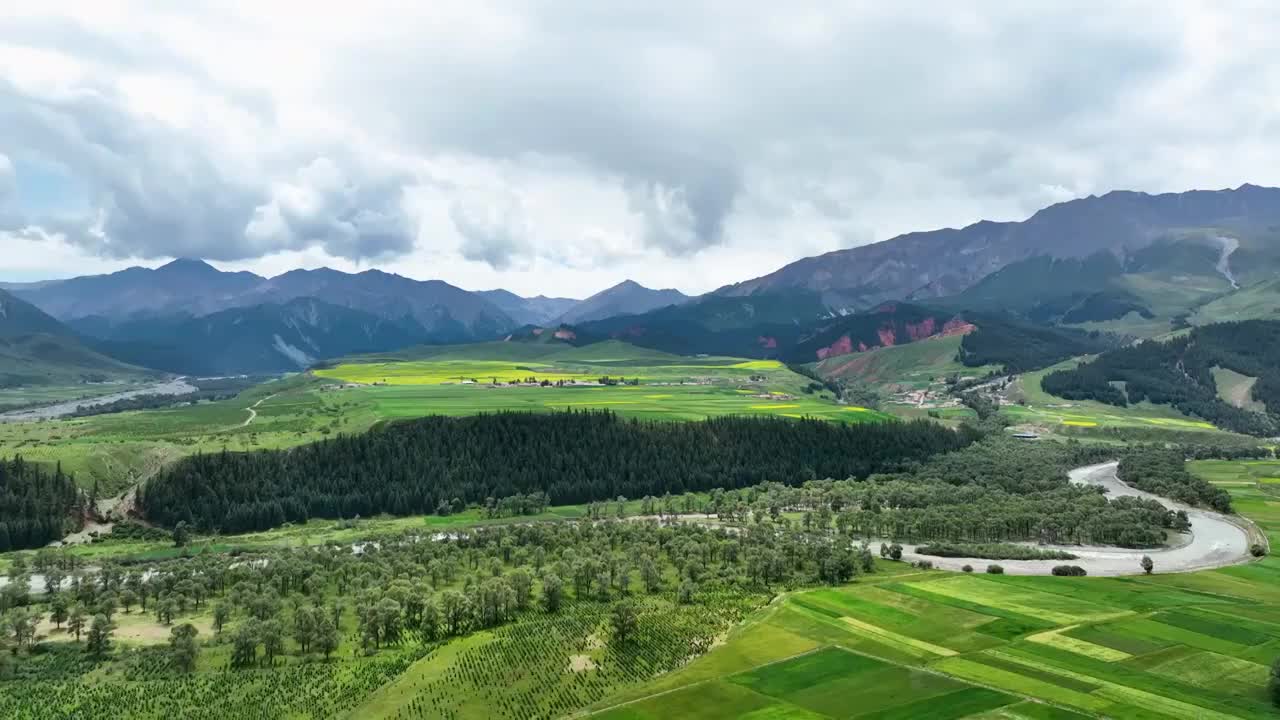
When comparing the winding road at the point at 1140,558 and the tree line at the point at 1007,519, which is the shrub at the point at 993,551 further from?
the tree line at the point at 1007,519

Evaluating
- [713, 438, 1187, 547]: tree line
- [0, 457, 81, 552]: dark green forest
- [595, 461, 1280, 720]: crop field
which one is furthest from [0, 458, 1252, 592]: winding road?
[0, 457, 81, 552]: dark green forest

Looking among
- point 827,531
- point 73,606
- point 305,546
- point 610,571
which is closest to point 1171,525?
point 827,531

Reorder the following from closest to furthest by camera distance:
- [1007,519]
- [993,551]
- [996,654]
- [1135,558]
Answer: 1. [996,654]
2. [1135,558]
3. [993,551]
4. [1007,519]

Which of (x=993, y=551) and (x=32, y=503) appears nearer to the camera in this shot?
(x=993, y=551)

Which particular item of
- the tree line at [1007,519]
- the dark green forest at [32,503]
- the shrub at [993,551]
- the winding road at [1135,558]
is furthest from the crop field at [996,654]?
the dark green forest at [32,503]

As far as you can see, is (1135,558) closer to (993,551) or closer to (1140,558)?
(1140,558)

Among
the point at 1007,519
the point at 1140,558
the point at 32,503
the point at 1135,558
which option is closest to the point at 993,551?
the point at 1007,519
